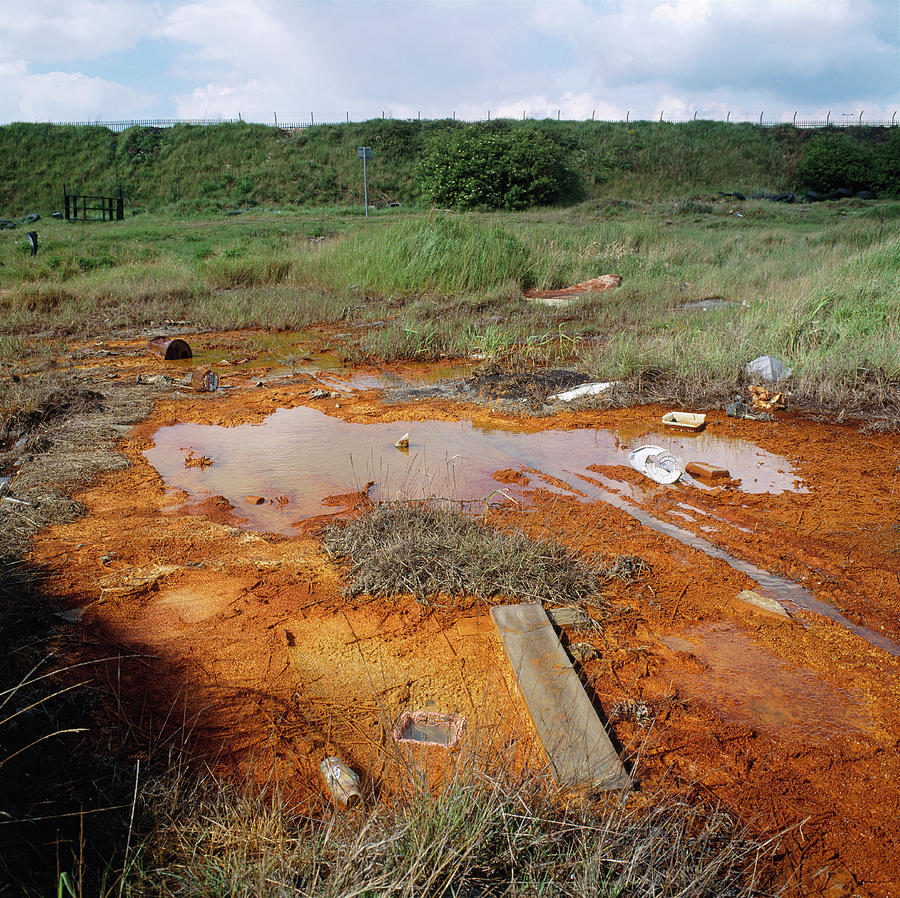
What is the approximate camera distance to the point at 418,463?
17.4ft

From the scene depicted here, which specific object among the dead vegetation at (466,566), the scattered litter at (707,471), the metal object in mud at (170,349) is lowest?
the dead vegetation at (466,566)

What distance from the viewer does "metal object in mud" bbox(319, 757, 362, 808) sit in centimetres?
214

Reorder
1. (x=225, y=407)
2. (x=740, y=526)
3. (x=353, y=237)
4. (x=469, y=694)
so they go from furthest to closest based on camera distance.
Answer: (x=353, y=237)
(x=225, y=407)
(x=740, y=526)
(x=469, y=694)

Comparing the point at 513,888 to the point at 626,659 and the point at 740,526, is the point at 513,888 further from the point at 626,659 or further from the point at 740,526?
the point at 740,526

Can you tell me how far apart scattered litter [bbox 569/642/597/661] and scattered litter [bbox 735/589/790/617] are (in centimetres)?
97

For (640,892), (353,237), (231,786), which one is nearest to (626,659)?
(640,892)

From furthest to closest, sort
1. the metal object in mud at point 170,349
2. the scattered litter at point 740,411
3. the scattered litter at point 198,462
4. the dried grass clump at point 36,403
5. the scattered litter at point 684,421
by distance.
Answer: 1. the metal object in mud at point 170,349
2. the scattered litter at point 740,411
3. the scattered litter at point 684,421
4. the dried grass clump at point 36,403
5. the scattered litter at point 198,462

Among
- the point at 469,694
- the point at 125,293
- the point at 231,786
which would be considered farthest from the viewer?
the point at 125,293

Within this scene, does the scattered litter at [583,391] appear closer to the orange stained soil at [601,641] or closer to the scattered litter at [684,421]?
the scattered litter at [684,421]

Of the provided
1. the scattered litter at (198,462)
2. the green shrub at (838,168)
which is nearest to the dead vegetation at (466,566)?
the scattered litter at (198,462)

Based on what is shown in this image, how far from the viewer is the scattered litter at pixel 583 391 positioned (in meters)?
6.95

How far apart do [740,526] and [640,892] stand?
300 cm

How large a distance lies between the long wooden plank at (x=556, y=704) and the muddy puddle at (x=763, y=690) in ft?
1.72

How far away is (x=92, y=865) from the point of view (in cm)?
181
